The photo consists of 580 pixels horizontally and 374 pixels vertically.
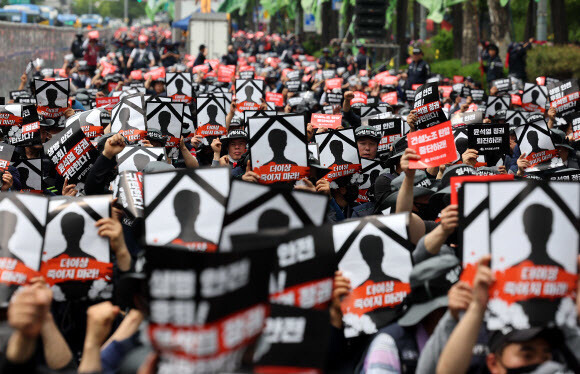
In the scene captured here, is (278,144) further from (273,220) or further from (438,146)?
(273,220)

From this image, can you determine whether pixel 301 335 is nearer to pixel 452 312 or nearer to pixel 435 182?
pixel 452 312

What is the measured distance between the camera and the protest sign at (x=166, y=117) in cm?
1012

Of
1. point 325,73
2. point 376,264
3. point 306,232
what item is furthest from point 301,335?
point 325,73

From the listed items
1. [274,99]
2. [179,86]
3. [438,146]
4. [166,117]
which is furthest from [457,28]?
[438,146]

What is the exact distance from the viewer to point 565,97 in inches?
464

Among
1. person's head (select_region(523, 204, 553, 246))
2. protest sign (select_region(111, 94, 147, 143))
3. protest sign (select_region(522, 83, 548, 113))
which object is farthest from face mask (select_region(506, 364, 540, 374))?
protest sign (select_region(522, 83, 548, 113))

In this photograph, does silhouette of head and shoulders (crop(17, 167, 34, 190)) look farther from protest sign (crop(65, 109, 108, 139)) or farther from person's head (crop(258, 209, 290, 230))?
person's head (crop(258, 209, 290, 230))

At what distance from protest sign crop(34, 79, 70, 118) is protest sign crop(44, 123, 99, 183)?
11.3ft

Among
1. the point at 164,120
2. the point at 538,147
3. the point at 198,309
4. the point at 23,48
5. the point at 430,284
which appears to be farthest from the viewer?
the point at 23,48

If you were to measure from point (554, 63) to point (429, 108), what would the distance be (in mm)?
15375

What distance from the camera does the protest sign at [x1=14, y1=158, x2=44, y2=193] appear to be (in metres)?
8.52

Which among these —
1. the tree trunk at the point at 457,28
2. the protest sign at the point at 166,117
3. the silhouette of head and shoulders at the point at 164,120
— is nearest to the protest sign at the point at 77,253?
the protest sign at the point at 166,117

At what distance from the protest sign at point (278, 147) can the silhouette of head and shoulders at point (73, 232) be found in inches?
88.6

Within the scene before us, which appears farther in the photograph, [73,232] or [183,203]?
[73,232]
